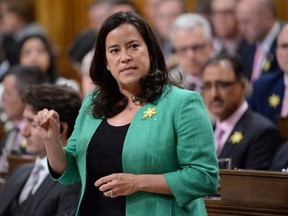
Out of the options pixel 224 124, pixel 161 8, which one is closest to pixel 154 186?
pixel 224 124

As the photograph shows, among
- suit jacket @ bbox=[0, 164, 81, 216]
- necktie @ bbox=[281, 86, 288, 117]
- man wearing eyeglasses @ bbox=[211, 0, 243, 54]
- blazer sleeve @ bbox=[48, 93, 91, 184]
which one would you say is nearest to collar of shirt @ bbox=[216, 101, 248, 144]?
necktie @ bbox=[281, 86, 288, 117]

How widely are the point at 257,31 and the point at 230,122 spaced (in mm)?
1877

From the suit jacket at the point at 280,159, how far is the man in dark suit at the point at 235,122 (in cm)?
17

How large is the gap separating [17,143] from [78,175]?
77.1 inches

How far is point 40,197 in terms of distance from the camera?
341 centimetres

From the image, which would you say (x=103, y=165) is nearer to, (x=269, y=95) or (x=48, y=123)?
(x=48, y=123)

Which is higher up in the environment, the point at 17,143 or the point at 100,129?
the point at 100,129

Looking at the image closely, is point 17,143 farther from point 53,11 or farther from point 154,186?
point 53,11

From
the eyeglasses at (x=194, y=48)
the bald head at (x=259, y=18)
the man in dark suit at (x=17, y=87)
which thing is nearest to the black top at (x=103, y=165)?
the man in dark suit at (x=17, y=87)

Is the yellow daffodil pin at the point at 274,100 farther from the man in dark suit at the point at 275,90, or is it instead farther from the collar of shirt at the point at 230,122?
the collar of shirt at the point at 230,122

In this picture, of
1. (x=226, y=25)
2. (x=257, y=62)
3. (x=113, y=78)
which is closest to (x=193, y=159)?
(x=113, y=78)

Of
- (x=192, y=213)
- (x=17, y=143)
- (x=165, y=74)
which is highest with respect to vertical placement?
(x=165, y=74)

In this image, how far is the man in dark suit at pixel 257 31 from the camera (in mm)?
5652

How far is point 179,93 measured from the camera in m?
2.57
